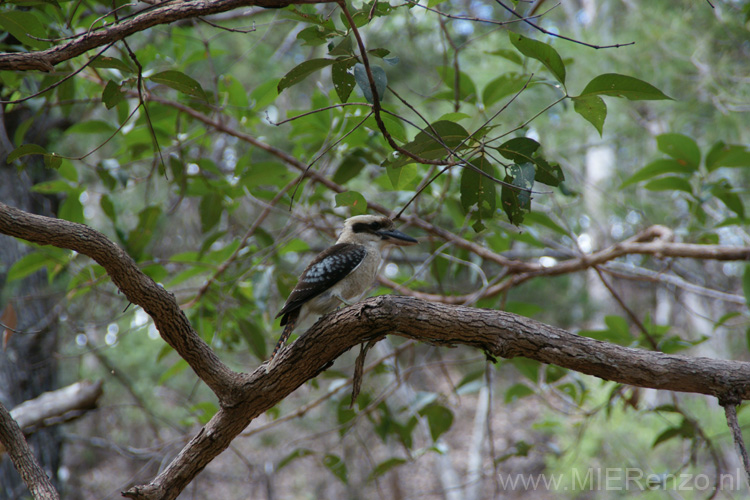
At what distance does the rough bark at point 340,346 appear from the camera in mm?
1772

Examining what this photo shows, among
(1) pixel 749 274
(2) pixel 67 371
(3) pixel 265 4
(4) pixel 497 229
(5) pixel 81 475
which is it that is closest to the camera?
(3) pixel 265 4

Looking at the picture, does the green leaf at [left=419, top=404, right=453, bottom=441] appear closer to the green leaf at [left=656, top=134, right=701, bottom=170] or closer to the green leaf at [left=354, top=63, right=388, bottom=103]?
the green leaf at [left=656, top=134, right=701, bottom=170]

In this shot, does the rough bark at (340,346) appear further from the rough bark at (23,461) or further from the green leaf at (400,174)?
the green leaf at (400,174)

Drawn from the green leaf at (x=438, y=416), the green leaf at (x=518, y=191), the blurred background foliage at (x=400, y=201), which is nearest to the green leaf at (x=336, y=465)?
the blurred background foliage at (x=400, y=201)

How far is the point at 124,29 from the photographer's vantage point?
5.59ft

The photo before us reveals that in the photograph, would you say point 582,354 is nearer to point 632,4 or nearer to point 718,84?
point 718,84

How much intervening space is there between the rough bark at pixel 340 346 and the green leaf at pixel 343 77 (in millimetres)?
673

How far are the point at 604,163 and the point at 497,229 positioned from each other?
486 cm

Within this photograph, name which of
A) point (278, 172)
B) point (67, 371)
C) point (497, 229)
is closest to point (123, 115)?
point (278, 172)

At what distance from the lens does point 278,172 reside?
9.89 ft

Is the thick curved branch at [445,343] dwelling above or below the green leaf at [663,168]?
below

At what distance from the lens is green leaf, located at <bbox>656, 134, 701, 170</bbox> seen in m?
2.90

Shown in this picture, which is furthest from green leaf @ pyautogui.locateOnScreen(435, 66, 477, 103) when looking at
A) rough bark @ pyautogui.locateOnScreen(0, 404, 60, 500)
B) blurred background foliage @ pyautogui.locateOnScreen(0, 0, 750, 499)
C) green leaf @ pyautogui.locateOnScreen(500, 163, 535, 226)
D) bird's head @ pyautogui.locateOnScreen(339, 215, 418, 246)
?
rough bark @ pyautogui.locateOnScreen(0, 404, 60, 500)

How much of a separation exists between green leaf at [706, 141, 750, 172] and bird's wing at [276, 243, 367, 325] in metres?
1.85
